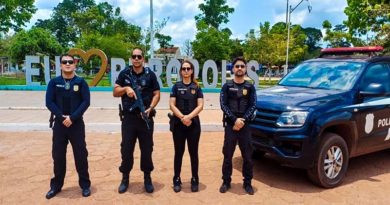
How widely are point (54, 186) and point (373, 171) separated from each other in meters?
4.69

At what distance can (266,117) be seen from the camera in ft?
16.0

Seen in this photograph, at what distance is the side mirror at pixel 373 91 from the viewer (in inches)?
201

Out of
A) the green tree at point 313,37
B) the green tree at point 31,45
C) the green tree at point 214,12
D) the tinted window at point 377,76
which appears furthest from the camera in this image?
the green tree at point 313,37

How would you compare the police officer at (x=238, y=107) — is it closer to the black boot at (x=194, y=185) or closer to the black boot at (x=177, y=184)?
the black boot at (x=194, y=185)

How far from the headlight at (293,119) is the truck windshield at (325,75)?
1.03m

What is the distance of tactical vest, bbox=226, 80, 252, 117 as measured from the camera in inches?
176


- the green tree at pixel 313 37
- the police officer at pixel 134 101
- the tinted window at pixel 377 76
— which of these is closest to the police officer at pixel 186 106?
the police officer at pixel 134 101

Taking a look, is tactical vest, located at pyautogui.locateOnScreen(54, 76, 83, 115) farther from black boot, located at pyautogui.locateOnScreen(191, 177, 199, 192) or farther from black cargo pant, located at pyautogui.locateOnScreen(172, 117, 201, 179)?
black boot, located at pyautogui.locateOnScreen(191, 177, 199, 192)

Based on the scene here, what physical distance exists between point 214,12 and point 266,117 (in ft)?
156

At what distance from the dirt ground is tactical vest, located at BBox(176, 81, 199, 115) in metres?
1.10

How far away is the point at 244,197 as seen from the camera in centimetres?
454

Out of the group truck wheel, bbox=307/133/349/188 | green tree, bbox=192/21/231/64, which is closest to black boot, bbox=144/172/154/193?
truck wheel, bbox=307/133/349/188

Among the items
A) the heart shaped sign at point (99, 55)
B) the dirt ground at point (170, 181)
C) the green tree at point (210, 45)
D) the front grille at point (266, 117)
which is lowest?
the dirt ground at point (170, 181)

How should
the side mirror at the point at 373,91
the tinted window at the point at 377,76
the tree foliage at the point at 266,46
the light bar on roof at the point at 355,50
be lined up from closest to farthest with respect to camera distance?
the side mirror at the point at 373,91
the tinted window at the point at 377,76
the light bar on roof at the point at 355,50
the tree foliage at the point at 266,46
